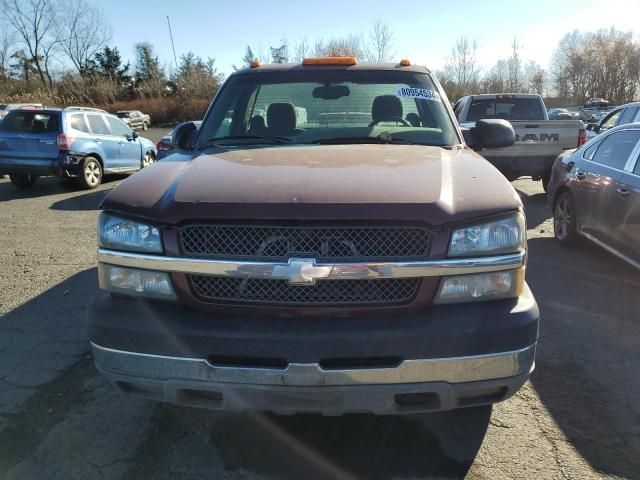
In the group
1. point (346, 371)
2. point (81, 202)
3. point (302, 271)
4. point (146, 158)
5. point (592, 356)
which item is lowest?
point (592, 356)

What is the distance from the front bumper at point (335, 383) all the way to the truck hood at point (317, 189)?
61 centimetres

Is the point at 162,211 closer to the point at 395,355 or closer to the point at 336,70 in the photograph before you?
the point at 395,355

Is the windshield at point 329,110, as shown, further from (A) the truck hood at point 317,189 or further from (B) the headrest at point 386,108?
(A) the truck hood at point 317,189

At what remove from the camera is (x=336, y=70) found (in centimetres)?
385

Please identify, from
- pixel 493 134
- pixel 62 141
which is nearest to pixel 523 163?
pixel 493 134

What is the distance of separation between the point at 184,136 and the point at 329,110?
1.05 metres

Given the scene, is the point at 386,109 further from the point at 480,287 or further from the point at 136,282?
the point at 136,282

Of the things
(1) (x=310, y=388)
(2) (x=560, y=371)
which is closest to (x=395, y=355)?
(1) (x=310, y=388)

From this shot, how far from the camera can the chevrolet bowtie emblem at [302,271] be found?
2.11 m

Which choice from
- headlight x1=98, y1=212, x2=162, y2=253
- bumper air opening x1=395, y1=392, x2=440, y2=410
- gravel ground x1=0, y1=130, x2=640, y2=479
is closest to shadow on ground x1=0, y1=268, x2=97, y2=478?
gravel ground x1=0, y1=130, x2=640, y2=479

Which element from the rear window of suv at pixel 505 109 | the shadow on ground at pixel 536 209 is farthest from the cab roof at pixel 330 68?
the rear window of suv at pixel 505 109

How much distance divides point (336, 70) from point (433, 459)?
2723 millimetres

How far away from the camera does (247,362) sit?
7.04ft

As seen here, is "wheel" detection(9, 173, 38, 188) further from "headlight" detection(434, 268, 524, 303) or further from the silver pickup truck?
"headlight" detection(434, 268, 524, 303)
